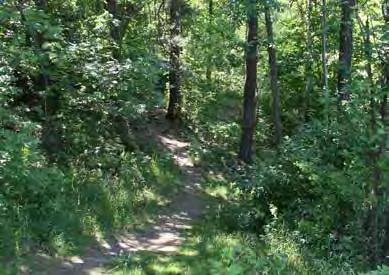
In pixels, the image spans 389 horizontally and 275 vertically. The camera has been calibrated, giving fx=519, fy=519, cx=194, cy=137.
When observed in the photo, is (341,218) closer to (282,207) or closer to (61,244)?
(282,207)

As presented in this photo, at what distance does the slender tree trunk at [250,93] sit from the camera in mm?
14914

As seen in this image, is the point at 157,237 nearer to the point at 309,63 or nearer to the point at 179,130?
the point at 179,130

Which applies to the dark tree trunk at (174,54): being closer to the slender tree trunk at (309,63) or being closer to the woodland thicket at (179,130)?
the woodland thicket at (179,130)

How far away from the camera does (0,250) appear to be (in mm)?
6926

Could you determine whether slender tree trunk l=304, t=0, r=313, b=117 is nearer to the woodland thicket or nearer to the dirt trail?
the woodland thicket

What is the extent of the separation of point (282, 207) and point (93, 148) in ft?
15.1

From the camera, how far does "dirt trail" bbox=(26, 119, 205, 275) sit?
23.6 ft

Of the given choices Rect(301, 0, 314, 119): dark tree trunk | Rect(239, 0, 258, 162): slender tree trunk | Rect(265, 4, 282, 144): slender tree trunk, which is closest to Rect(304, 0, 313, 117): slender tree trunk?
Rect(301, 0, 314, 119): dark tree trunk

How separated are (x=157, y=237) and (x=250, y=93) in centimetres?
771

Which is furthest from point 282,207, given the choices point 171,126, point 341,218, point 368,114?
point 171,126

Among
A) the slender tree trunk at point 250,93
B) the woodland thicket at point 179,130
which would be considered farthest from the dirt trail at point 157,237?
the slender tree trunk at point 250,93

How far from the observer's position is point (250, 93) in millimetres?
15734

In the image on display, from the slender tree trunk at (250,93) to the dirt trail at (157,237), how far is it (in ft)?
8.08

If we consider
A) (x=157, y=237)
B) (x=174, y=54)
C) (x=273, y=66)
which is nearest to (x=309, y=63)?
(x=273, y=66)
